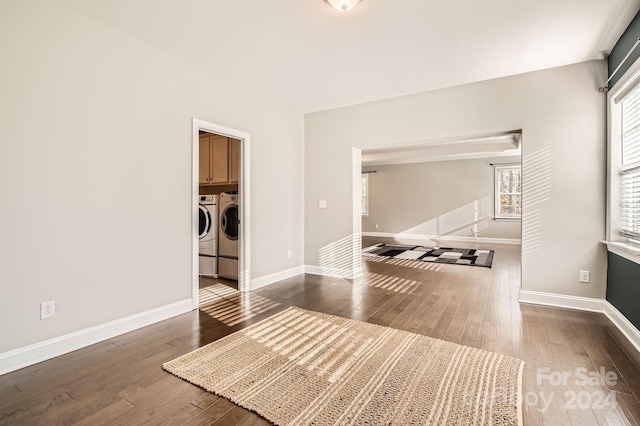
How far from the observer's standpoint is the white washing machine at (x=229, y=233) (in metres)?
4.57

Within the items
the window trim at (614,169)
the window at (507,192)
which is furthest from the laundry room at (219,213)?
the window at (507,192)

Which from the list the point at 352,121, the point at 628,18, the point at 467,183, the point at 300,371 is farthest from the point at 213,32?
the point at 467,183

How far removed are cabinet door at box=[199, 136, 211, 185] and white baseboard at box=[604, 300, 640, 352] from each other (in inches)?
198

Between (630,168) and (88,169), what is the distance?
14.8 ft

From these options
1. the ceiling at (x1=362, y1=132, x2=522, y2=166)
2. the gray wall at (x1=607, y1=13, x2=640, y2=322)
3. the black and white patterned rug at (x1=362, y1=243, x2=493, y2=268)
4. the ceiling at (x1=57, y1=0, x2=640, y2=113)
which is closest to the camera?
the ceiling at (x1=57, y1=0, x2=640, y2=113)

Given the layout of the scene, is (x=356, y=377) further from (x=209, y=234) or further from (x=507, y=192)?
(x=507, y=192)

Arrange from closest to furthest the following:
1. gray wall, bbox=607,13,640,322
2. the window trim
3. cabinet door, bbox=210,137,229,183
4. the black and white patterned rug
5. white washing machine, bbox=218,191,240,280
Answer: gray wall, bbox=607,13,640,322 < the window trim < white washing machine, bbox=218,191,240,280 < cabinet door, bbox=210,137,229,183 < the black and white patterned rug

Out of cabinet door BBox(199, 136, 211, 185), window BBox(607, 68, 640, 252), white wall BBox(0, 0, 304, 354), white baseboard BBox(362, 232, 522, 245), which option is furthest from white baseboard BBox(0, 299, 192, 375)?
white baseboard BBox(362, 232, 522, 245)

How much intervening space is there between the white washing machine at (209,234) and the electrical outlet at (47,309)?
2.57 m

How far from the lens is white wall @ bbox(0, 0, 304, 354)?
2104 mm

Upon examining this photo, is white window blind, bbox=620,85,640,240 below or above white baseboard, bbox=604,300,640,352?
above

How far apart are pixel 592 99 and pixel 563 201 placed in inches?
40.9

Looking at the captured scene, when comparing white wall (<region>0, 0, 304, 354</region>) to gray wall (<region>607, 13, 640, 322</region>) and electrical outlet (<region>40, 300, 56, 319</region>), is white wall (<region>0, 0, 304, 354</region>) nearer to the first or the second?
electrical outlet (<region>40, 300, 56, 319</region>)

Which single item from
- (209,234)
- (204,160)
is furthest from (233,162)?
(209,234)
